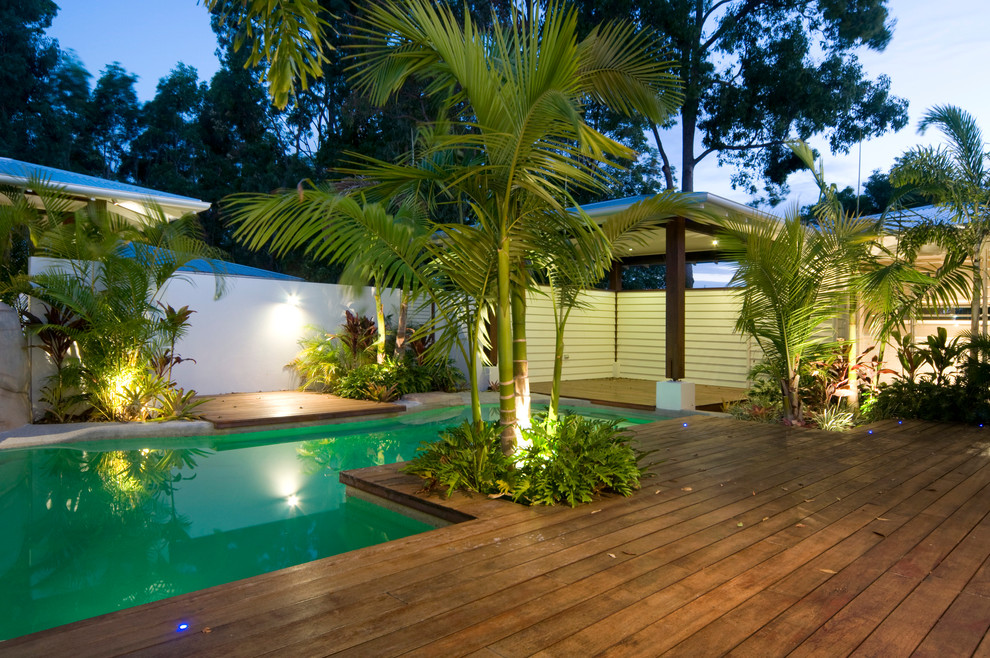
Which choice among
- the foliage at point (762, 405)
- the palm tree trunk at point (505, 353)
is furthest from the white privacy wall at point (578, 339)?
the palm tree trunk at point (505, 353)

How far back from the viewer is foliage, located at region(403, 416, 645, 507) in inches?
145

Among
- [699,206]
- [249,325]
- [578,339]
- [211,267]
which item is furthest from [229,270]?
[699,206]

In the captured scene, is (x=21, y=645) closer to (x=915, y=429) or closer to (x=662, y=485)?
(x=662, y=485)

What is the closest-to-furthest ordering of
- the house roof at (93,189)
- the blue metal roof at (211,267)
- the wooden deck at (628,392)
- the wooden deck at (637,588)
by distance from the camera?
the wooden deck at (637,588)
the house roof at (93,189)
the blue metal roof at (211,267)
the wooden deck at (628,392)

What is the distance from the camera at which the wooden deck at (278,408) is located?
7.20 m

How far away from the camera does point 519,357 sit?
12.7ft

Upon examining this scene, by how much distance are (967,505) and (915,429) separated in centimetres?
298

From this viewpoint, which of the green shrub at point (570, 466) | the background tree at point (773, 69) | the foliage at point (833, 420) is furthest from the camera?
the background tree at point (773, 69)

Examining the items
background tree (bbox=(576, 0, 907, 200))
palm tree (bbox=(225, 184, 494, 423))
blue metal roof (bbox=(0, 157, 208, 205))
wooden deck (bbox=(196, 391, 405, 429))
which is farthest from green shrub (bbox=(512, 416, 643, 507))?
background tree (bbox=(576, 0, 907, 200))

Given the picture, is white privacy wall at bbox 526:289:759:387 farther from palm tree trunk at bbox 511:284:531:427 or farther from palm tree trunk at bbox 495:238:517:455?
palm tree trunk at bbox 495:238:517:455

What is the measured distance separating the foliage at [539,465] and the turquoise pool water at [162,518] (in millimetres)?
397

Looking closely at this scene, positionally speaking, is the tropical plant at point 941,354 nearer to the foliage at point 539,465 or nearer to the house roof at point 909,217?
the house roof at point 909,217

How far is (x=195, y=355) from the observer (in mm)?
9211

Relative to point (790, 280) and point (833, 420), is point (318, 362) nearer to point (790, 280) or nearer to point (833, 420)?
point (790, 280)
